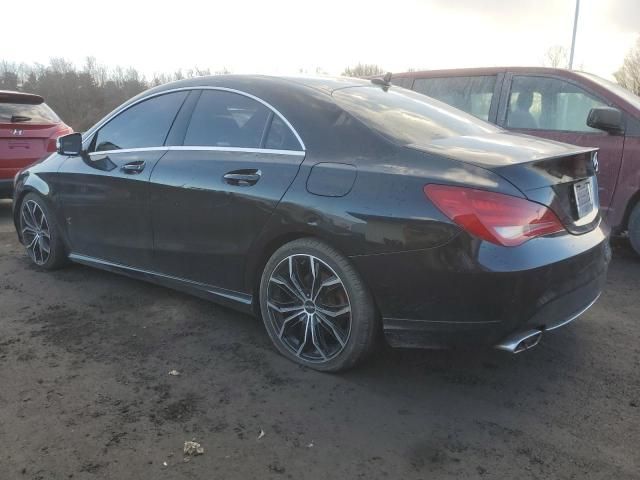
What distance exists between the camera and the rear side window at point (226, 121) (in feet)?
10.9

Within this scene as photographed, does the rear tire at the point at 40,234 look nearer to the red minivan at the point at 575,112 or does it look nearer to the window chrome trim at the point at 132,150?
the window chrome trim at the point at 132,150

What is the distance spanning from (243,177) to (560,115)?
11.8 feet

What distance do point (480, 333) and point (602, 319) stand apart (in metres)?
1.64

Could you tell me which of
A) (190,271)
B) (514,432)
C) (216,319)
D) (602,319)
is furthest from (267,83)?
(602,319)

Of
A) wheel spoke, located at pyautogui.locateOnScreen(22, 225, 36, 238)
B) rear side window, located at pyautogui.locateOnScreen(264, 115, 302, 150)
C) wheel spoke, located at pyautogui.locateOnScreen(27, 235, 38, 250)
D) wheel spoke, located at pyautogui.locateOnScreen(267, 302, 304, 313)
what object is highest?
rear side window, located at pyautogui.locateOnScreen(264, 115, 302, 150)

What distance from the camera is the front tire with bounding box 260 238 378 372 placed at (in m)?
2.79

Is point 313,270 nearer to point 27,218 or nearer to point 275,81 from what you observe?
point 275,81

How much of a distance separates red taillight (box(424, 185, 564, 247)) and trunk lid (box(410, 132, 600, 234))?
3.7 inches

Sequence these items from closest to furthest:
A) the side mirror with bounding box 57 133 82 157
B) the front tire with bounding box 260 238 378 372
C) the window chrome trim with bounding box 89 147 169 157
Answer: the front tire with bounding box 260 238 378 372, the window chrome trim with bounding box 89 147 169 157, the side mirror with bounding box 57 133 82 157

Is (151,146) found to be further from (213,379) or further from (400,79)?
(400,79)

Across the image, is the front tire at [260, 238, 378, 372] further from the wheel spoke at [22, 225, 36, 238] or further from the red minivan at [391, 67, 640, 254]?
the red minivan at [391, 67, 640, 254]

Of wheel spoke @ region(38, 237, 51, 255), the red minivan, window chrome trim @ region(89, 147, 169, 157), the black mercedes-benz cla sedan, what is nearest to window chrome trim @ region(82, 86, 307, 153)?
the black mercedes-benz cla sedan

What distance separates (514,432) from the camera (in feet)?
8.08

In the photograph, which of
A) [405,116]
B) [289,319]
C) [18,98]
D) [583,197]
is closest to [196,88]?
[405,116]
